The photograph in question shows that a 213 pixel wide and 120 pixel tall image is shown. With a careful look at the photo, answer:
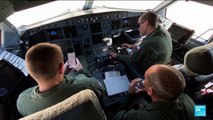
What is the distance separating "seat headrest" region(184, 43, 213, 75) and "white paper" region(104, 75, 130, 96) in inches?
27.2

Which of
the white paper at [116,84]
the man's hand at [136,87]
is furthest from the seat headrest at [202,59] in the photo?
the white paper at [116,84]

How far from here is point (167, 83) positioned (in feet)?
4.72

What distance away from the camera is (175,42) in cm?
285

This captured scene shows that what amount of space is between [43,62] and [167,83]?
71cm

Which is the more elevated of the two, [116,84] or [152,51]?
[152,51]

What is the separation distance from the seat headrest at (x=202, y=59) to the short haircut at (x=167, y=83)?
20cm

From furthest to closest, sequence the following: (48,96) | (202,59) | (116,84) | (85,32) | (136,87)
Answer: (85,32), (116,84), (136,87), (202,59), (48,96)

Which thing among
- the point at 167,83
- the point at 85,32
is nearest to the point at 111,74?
the point at 85,32

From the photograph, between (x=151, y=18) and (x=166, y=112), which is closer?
(x=166, y=112)

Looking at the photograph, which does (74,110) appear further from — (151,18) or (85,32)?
(85,32)

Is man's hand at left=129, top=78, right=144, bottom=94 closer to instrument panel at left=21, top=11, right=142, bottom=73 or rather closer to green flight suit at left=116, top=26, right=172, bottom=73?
green flight suit at left=116, top=26, right=172, bottom=73

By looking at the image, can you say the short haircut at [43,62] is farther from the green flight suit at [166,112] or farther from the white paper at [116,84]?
the white paper at [116,84]

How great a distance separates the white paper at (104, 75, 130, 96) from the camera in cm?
212

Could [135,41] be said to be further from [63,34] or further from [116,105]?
[116,105]
